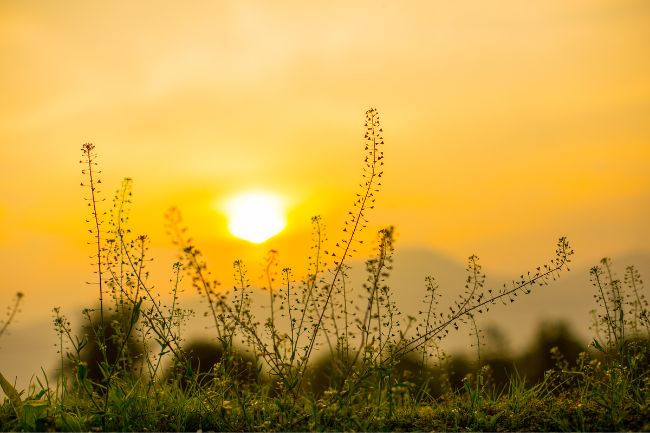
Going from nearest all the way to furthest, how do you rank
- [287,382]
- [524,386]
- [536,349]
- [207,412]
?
1. [287,382]
2. [207,412]
3. [524,386]
4. [536,349]

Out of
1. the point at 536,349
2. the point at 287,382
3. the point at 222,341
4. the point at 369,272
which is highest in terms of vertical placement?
the point at 369,272

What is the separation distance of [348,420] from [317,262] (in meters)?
1.55

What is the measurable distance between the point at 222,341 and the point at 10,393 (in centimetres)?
226

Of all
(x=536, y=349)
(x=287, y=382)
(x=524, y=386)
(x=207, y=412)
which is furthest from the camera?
(x=536, y=349)

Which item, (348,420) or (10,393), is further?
(10,393)

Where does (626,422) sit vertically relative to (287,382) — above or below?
below

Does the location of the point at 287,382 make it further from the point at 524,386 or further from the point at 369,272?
the point at 524,386

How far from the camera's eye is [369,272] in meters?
6.54

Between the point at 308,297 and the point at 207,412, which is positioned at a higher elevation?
the point at 308,297

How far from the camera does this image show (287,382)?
251 inches

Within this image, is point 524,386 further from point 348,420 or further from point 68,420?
point 68,420

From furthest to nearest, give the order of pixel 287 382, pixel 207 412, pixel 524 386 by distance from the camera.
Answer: pixel 524 386
pixel 207 412
pixel 287 382

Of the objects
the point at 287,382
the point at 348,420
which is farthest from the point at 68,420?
the point at 348,420

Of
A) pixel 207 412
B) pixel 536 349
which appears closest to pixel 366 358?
pixel 207 412
